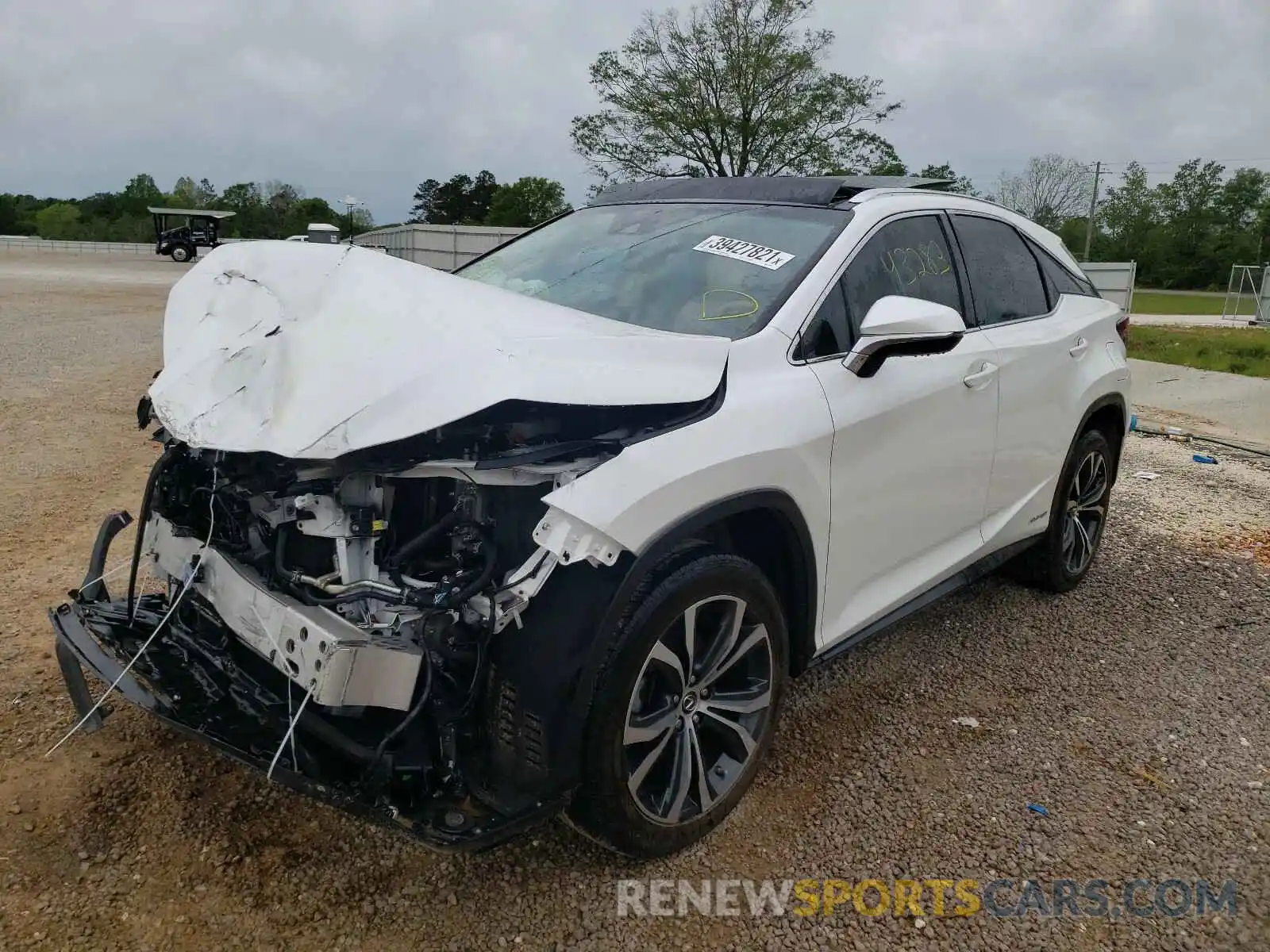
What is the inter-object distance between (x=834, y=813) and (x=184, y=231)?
44.8 m

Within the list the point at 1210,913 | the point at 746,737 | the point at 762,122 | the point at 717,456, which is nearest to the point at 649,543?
the point at 717,456

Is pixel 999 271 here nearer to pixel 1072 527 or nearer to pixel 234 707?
pixel 1072 527

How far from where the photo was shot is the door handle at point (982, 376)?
11.0 ft

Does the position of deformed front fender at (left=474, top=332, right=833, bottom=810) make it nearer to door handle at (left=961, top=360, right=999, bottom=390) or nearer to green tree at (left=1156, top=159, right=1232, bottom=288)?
door handle at (left=961, top=360, right=999, bottom=390)

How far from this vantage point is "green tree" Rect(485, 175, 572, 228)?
1823 inches

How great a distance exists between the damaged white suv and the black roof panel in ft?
0.12

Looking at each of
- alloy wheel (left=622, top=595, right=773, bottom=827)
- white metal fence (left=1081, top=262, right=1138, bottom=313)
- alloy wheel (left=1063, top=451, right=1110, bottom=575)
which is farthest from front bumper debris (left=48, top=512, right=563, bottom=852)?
white metal fence (left=1081, top=262, right=1138, bottom=313)

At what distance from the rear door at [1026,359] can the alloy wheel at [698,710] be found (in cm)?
152

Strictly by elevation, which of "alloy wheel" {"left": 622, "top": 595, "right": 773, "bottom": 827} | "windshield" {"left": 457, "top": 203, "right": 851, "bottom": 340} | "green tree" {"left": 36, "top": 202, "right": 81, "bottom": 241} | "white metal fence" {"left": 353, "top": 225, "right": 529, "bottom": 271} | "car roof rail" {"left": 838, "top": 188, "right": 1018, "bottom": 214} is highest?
"green tree" {"left": 36, "top": 202, "right": 81, "bottom": 241}

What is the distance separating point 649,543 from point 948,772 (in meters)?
1.62

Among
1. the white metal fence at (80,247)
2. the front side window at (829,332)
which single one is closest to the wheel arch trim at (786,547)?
the front side window at (829,332)

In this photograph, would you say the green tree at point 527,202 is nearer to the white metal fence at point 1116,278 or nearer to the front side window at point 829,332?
the white metal fence at point 1116,278

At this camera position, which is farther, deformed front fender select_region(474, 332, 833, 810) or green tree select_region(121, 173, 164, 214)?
green tree select_region(121, 173, 164, 214)

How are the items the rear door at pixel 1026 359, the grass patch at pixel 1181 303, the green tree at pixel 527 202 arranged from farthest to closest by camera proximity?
the green tree at pixel 527 202 → the grass patch at pixel 1181 303 → the rear door at pixel 1026 359
